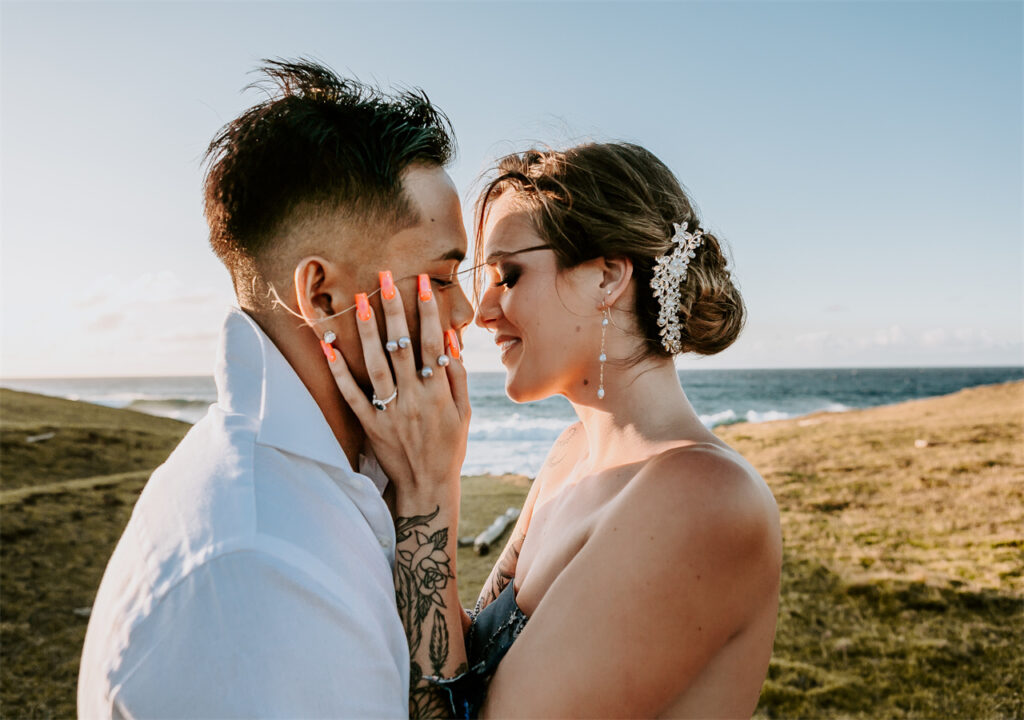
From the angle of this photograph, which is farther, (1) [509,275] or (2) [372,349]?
(1) [509,275]

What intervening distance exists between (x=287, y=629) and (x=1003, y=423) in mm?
26213

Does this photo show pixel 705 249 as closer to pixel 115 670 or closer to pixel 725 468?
pixel 725 468

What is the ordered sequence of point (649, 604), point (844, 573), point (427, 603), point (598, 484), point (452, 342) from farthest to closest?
1. point (844, 573)
2. point (598, 484)
3. point (452, 342)
4. point (427, 603)
5. point (649, 604)

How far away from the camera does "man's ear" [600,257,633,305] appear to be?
10.4ft

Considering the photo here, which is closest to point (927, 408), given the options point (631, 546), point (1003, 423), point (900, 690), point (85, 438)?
point (1003, 423)

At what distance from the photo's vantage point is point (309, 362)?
2.44 meters

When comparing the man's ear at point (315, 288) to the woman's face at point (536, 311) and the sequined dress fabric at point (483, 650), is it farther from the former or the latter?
the sequined dress fabric at point (483, 650)

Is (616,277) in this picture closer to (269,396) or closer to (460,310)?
(460,310)

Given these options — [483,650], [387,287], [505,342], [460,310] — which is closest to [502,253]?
[505,342]

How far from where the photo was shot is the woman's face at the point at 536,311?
10.3 ft

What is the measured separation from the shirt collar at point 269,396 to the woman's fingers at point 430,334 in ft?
1.49

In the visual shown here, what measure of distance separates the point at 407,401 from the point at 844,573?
897 centimetres

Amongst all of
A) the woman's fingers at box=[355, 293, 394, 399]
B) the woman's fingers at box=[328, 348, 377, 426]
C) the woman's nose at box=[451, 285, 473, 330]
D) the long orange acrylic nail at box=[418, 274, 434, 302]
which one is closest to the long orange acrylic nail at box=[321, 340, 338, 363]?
the woman's fingers at box=[328, 348, 377, 426]

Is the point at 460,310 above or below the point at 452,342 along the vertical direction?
above
